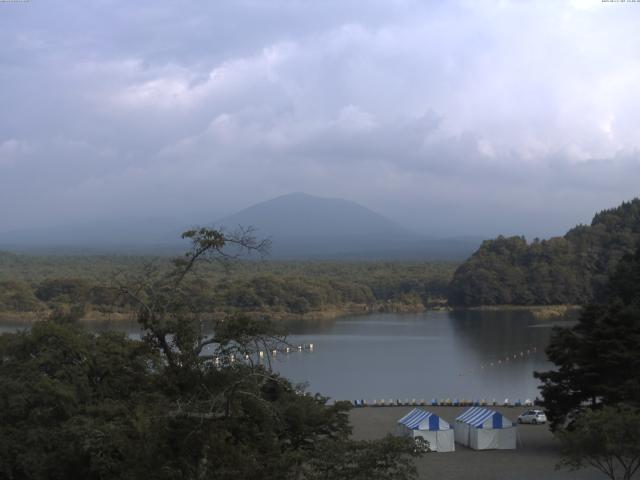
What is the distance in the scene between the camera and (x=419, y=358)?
3112 cm

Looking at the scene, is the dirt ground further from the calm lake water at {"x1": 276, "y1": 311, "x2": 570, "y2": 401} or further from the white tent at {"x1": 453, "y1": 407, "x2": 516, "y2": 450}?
the calm lake water at {"x1": 276, "y1": 311, "x2": 570, "y2": 401}

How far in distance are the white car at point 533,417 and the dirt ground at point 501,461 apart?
11.5 inches

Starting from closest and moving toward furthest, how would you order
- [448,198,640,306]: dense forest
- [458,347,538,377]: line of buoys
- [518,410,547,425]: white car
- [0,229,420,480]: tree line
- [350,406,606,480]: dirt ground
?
[0,229,420,480]: tree line, [350,406,606,480]: dirt ground, [518,410,547,425]: white car, [458,347,538,377]: line of buoys, [448,198,640,306]: dense forest

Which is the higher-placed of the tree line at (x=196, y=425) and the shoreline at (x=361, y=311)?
the tree line at (x=196, y=425)

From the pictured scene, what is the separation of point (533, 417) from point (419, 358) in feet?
46.6

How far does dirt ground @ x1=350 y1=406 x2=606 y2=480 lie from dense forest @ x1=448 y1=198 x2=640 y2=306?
3999 cm

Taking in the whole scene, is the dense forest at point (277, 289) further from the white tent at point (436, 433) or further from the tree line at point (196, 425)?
the tree line at point (196, 425)

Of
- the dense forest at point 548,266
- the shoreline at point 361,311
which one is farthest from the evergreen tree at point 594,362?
the dense forest at point 548,266

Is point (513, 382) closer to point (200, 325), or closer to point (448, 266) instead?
point (200, 325)

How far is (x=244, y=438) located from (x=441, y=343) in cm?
Answer: 3047

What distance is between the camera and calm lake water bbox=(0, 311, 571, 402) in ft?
80.4

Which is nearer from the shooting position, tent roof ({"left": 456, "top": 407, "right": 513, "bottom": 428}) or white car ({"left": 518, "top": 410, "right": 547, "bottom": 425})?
tent roof ({"left": 456, "top": 407, "right": 513, "bottom": 428})

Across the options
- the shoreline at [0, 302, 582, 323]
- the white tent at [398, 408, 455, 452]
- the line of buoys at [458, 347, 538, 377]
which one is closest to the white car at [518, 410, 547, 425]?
the white tent at [398, 408, 455, 452]

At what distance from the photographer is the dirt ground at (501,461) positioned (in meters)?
12.3
